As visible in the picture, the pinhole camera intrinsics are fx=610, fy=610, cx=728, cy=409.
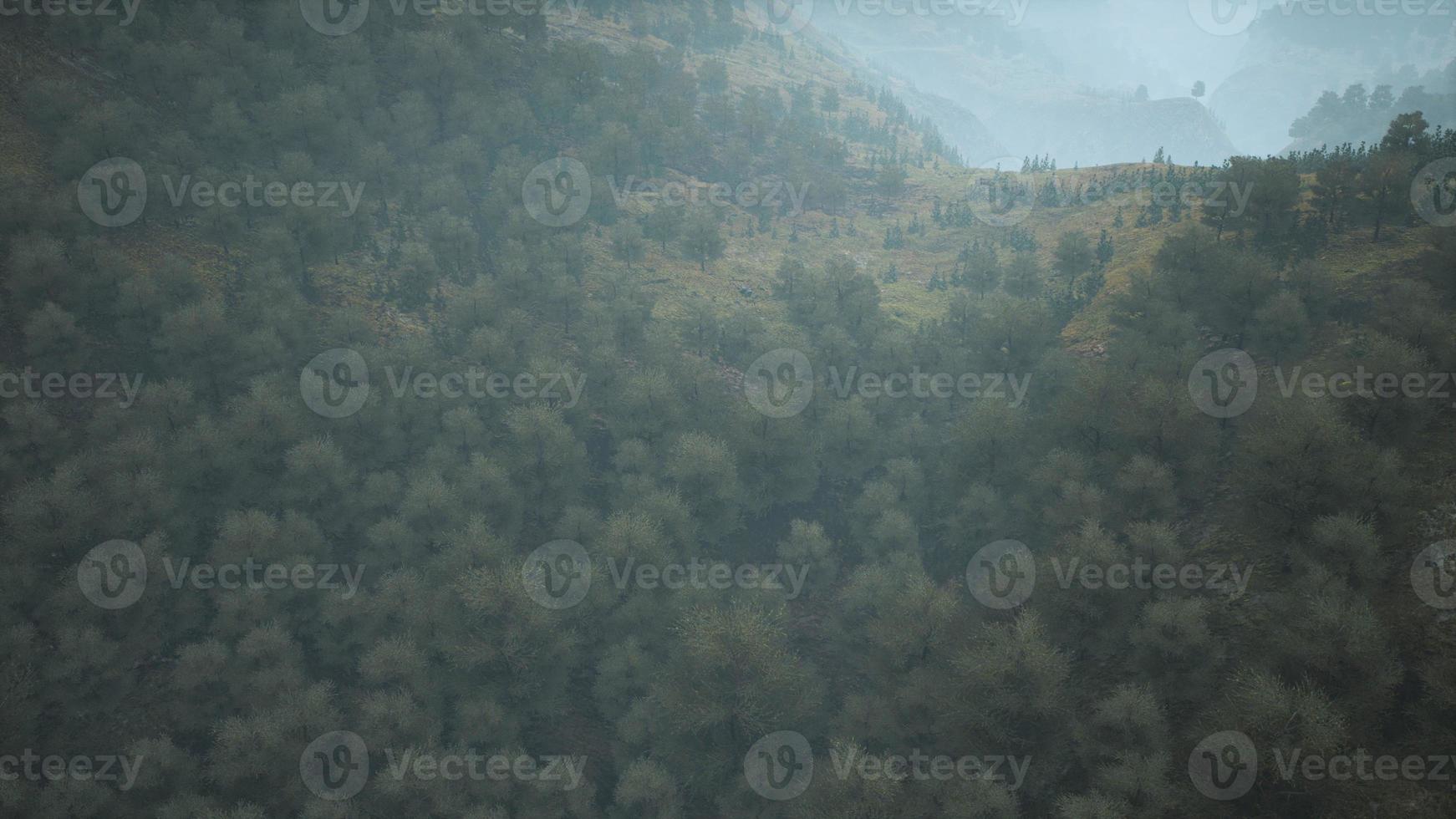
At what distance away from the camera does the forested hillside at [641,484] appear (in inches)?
1298

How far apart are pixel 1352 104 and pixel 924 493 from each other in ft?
778

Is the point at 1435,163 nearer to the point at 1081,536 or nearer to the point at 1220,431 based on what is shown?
the point at 1220,431

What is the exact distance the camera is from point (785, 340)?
63.5 m

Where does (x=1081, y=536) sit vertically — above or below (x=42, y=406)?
above

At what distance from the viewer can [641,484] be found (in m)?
52.5

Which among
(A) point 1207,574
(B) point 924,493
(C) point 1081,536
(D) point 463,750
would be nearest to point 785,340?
(B) point 924,493

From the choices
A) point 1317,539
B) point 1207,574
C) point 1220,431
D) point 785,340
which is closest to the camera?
point 1317,539

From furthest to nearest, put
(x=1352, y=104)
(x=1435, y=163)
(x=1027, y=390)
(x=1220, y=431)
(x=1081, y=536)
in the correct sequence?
(x=1352, y=104) → (x=1027, y=390) → (x=1435, y=163) → (x=1220, y=431) → (x=1081, y=536)

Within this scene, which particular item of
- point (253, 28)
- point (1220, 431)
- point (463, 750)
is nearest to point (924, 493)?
point (1220, 431)

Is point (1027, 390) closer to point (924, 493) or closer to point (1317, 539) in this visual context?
point (924, 493)

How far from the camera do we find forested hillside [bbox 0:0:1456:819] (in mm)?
32969

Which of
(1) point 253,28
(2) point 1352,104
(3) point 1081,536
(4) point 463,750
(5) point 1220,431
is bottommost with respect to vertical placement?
(4) point 463,750

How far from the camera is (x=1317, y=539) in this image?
102 feet

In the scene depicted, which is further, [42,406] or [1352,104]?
[1352,104]
